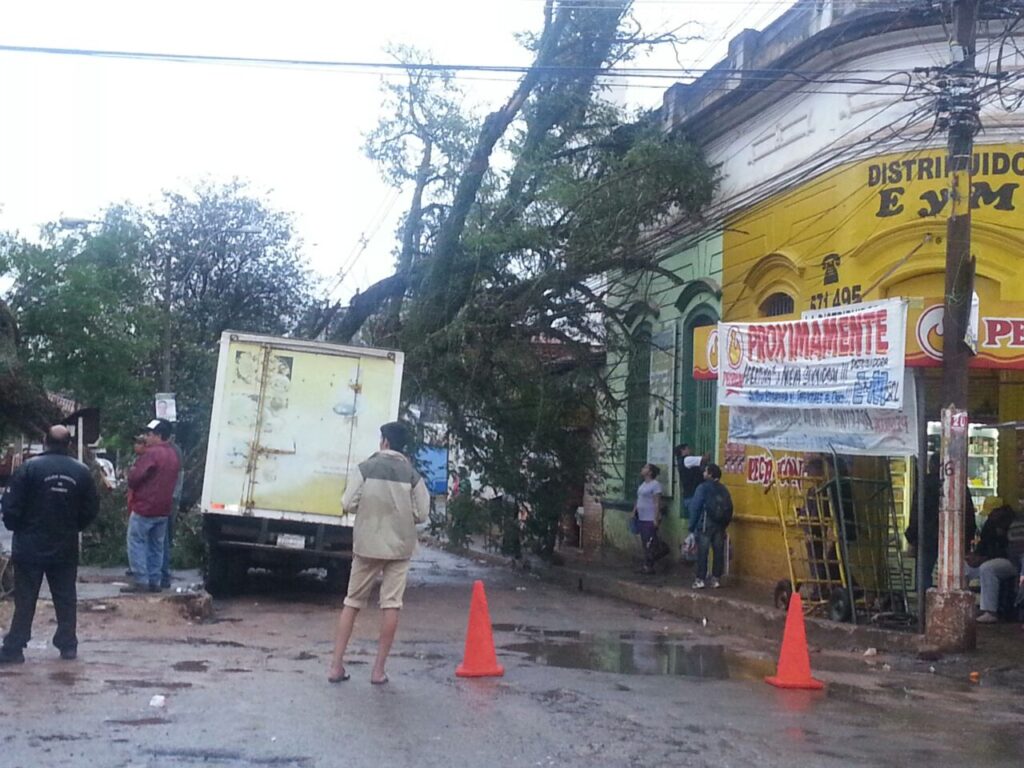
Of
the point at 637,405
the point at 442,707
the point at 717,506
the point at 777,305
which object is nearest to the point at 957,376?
the point at 717,506

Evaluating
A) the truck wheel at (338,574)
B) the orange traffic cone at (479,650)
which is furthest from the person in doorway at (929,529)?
the truck wheel at (338,574)

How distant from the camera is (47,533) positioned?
9.17m

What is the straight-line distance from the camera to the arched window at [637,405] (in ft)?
66.8

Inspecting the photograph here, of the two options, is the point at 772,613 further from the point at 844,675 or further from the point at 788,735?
the point at 788,735

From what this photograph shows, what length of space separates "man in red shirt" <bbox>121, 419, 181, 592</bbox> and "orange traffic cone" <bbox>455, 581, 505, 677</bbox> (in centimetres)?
522

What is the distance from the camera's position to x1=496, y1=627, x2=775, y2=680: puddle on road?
34.1ft

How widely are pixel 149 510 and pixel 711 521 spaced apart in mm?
6717

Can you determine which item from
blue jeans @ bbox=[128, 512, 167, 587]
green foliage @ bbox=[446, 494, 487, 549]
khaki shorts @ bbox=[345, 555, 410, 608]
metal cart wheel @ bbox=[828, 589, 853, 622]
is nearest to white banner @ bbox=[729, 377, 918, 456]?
metal cart wheel @ bbox=[828, 589, 853, 622]

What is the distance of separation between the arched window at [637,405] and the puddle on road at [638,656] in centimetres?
748

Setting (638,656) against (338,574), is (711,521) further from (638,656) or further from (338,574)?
(638,656)

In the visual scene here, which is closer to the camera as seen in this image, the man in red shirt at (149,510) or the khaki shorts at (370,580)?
the khaki shorts at (370,580)

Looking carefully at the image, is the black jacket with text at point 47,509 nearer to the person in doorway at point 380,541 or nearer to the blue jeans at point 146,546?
the person in doorway at point 380,541

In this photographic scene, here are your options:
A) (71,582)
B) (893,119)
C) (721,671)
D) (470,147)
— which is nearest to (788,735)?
(721,671)

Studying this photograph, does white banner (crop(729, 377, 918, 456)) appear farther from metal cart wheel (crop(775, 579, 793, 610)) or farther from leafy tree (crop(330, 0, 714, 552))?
leafy tree (crop(330, 0, 714, 552))
